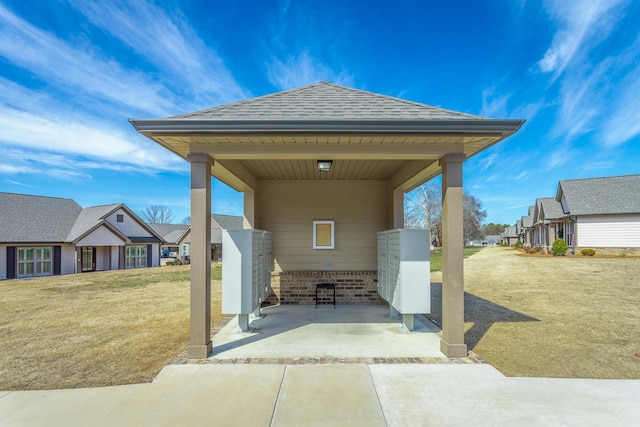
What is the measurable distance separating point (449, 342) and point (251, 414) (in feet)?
8.81

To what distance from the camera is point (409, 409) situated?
2826 mm

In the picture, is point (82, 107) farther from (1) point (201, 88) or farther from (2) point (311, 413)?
(2) point (311, 413)

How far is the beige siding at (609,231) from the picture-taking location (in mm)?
19656

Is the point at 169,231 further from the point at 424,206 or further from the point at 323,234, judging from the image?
the point at 323,234

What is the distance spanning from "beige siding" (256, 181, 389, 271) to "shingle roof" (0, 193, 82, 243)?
61.8 ft

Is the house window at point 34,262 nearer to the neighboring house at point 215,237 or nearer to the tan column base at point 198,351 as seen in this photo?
the neighboring house at point 215,237

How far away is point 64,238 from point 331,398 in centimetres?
2333

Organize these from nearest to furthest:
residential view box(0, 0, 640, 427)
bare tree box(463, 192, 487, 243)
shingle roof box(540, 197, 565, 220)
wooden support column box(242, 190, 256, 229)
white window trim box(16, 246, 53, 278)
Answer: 1. residential view box(0, 0, 640, 427)
2. wooden support column box(242, 190, 256, 229)
3. white window trim box(16, 246, 53, 278)
4. shingle roof box(540, 197, 565, 220)
5. bare tree box(463, 192, 487, 243)

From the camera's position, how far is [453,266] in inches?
164

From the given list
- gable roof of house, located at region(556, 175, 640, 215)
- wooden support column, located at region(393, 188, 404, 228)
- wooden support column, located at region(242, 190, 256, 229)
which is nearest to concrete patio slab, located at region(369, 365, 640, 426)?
wooden support column, located at region(393, 188, 404, 228)

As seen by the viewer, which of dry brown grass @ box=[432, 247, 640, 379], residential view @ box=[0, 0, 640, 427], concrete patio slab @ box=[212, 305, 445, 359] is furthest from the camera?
concrete patio slab @ box=[212, 305, 445, 359]

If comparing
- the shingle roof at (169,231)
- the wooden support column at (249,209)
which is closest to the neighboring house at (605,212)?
the wooden support column at (249,209)

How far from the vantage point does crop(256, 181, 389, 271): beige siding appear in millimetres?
7562

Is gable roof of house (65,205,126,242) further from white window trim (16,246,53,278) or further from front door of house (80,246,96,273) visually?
white window trim (16,246,53,278)
